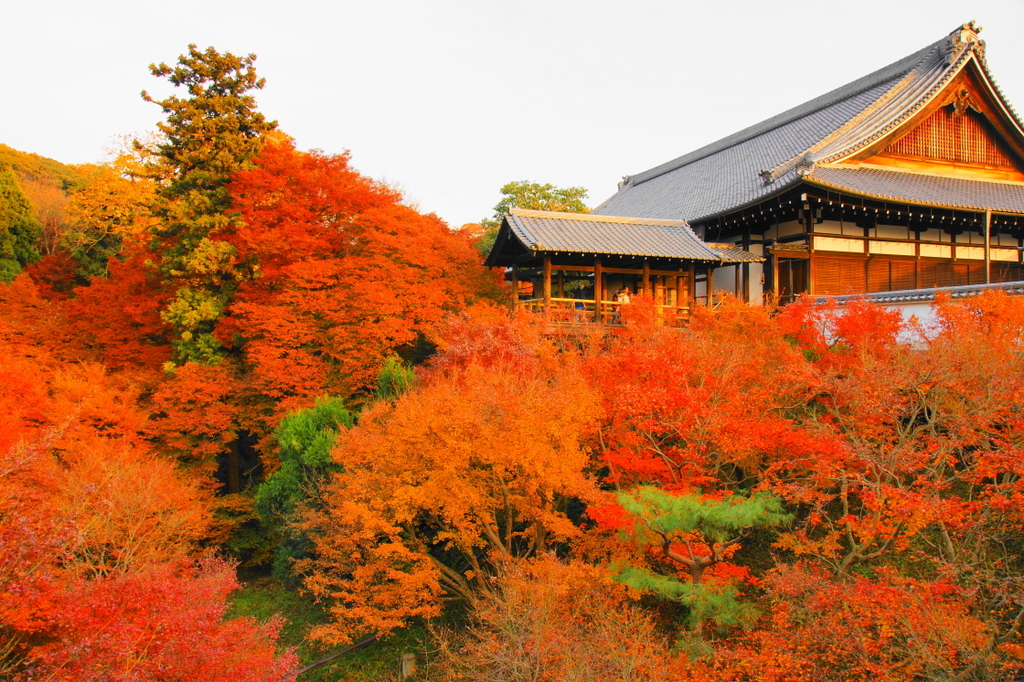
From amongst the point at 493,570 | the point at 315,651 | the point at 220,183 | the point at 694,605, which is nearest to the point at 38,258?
the point at 220,183

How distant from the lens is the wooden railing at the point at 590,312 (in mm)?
A: 17000

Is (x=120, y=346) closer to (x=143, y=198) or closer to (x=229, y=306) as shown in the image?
(x=229, y=306)

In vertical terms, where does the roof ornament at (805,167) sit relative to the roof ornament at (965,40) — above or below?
below

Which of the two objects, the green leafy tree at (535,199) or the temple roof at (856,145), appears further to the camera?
the green leafy tree at (535,199)

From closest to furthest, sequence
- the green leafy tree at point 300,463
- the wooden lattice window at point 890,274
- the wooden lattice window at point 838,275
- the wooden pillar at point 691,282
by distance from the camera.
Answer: the green leafy tree at point 300,463 → the wooden pillar at point 691,282 → the wooden lattice window at point 838,275 → the wooden lattice window at point 890,274

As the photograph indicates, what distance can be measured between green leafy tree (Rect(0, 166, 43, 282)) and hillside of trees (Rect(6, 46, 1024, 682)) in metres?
7.94

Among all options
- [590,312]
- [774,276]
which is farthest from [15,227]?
[774,276]

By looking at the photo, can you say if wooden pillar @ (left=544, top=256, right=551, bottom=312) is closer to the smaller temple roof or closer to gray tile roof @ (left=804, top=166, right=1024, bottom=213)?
the smaller temple roof

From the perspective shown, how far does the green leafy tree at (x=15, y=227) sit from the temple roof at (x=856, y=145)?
27.3 meters

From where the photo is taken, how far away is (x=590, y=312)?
17.8 m

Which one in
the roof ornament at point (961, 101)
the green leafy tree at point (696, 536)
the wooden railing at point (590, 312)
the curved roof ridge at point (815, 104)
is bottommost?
the green leafy tree at point (696, 536)

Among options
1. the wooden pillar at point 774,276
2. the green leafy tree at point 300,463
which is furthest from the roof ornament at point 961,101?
the green leafy tree at point 300,463

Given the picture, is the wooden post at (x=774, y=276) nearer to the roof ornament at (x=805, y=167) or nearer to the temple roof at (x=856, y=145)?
the temple roof at (x=856, y=145)

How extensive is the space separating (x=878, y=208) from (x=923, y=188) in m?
2.11
